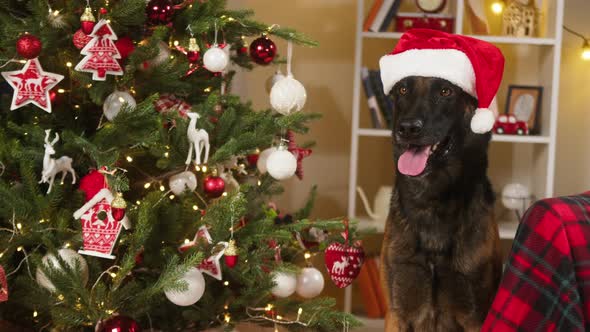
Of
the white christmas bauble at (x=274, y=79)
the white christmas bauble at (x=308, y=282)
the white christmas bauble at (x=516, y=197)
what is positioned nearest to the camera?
the white christmas bauble at (x=308, y=282)

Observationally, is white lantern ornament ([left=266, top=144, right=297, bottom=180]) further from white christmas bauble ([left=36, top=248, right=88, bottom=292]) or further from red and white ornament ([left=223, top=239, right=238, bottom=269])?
white christmas bauble ([left=36, top=248, right=88, bottom=292])

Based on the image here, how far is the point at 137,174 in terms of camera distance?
1.95 meters

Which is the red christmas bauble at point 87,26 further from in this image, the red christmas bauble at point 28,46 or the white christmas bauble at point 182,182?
the white christmas bauble at point 182,182

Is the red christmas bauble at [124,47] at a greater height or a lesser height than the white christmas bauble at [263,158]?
greater

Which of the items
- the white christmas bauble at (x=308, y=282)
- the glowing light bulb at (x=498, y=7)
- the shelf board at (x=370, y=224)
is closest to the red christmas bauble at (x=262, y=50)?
the white christmas bauble at (x=308, y=282)

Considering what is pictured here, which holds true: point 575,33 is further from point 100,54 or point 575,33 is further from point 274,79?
point 100,54

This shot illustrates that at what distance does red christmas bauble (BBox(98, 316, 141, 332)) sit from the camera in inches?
62.4

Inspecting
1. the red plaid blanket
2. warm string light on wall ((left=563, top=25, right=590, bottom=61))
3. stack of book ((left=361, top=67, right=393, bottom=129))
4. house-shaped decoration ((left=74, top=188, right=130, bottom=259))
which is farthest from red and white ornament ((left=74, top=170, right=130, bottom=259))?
warm string light on wall ((left=563, top=25, right=590, bottom=61))

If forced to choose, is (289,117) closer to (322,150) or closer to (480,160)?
(480,160)

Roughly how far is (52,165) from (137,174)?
13.0 inches

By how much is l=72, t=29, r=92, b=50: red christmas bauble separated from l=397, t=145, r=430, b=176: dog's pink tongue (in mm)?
773

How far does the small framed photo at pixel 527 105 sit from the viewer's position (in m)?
2.90

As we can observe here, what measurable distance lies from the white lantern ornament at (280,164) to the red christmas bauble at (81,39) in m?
0.54

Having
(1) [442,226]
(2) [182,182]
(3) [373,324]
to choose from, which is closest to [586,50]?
(3) [373,324]
